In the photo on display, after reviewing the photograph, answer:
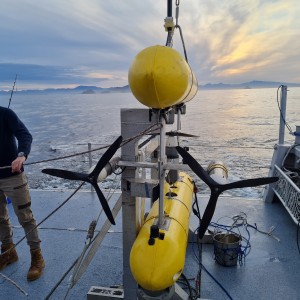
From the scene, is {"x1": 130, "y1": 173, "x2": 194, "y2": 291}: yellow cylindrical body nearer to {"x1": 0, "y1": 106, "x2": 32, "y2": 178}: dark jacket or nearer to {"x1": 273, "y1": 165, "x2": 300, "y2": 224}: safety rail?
{"x1": 0, "y1": 106, "x2": 32, "y2": 178}: dark jacket

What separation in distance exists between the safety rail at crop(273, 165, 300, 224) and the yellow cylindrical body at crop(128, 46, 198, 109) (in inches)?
108

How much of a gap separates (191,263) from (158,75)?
258 centimetres

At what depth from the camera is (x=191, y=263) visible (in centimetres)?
358

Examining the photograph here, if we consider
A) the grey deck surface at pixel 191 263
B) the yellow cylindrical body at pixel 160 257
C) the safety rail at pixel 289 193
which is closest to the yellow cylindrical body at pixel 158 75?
the yellow cylindrical body at pixel 160 257

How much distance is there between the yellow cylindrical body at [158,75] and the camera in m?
1.74

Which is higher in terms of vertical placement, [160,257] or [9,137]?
[9,137]

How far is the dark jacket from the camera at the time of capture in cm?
294

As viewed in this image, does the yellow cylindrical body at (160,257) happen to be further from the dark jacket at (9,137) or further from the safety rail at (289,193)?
the safety rail at (289,193)

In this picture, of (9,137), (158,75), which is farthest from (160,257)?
(9,137)

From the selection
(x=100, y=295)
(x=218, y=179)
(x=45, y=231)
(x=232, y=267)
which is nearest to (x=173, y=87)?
(x=218, y=179)

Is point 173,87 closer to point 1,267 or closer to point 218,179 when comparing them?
point 218,179

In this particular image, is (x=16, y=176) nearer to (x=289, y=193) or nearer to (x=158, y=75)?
(x=158, y=75)

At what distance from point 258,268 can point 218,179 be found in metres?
2.13

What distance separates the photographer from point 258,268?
348 centimetres
